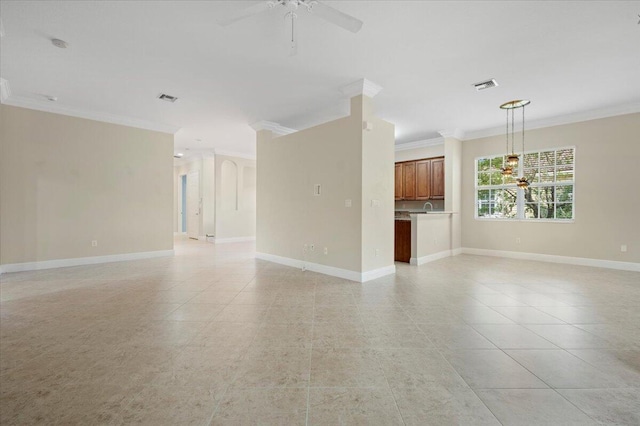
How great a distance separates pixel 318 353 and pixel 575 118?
680 centimetres

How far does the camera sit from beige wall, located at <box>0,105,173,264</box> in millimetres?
4855

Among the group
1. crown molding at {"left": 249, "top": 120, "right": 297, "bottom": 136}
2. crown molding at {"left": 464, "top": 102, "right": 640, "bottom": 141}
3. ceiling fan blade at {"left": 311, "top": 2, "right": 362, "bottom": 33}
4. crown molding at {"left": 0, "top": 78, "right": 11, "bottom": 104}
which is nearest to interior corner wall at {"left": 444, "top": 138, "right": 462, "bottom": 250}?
crown molding at {"left": 464, "top": 102, "right": 640, "bottom": 141}

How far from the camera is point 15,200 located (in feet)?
15.9

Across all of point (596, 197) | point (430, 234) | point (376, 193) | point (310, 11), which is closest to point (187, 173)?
point (376, 193)

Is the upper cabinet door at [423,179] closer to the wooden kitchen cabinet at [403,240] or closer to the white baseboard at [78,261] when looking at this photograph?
the wooden kitchen cabinet at [403,240]

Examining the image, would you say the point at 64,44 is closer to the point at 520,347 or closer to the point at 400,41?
the point at 400,41

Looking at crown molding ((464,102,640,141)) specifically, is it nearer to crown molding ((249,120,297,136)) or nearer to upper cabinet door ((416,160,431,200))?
upper cabinet door ((416,160,431,200))

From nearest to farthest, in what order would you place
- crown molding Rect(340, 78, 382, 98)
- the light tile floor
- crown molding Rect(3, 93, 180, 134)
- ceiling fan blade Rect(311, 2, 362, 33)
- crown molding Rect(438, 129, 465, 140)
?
1. the light tile floor
2. ceiling fan blade Rect(311, 2, 362, 33)
3. crown molding Rect(340, 78, 382, 98)
4. crown molding Rect(3, 93, 180, 134)
5. crown molding Rect(438, 129, 465, 140)

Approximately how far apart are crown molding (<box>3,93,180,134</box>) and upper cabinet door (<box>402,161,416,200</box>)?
587 centimetres

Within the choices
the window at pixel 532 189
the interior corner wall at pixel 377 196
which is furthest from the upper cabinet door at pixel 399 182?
the interior corner wall at pixel 377 196

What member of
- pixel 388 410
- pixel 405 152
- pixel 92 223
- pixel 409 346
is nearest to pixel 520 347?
pixel 409 346

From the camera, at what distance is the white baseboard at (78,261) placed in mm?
4872

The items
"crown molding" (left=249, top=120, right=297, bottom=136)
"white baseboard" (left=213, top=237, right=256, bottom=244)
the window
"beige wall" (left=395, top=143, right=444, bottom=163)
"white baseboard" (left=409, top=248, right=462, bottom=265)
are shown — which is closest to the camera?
"white baseboard" (left=409, top=248, right=462, bottom=265)

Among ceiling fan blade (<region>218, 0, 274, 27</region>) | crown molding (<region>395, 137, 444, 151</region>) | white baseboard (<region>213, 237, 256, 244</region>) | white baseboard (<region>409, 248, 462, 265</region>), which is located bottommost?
white baseboard (<region>409, 248, 462, 265</region>)
